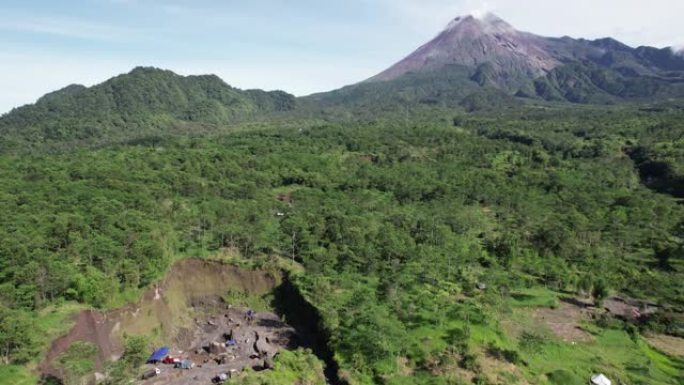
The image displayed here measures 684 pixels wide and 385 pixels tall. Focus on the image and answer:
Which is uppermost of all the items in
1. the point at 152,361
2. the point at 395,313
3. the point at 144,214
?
the point at 144,214

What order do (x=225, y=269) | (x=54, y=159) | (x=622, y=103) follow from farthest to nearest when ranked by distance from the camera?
(x=622, y=103), (x=54, y=159), (x=225, y=269)

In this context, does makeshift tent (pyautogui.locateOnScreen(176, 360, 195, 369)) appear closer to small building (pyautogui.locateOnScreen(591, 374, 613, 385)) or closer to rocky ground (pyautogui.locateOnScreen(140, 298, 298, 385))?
rocky ground (pyautogui.locateOnScreen(140, 298, 298, 385))

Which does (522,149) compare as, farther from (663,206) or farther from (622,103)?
(622,103)

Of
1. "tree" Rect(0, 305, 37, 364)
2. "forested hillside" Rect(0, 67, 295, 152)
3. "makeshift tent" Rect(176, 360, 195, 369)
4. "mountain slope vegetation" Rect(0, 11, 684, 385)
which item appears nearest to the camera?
"tree" Rect(0, 305, 37, 364)

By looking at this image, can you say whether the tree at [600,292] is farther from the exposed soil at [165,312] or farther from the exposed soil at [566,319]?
the exposed soil at [165,312]

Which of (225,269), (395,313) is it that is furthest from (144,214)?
(395,313)

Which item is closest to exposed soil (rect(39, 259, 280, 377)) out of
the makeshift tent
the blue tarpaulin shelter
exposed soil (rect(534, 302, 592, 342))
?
the blue tarpaulin shelter
